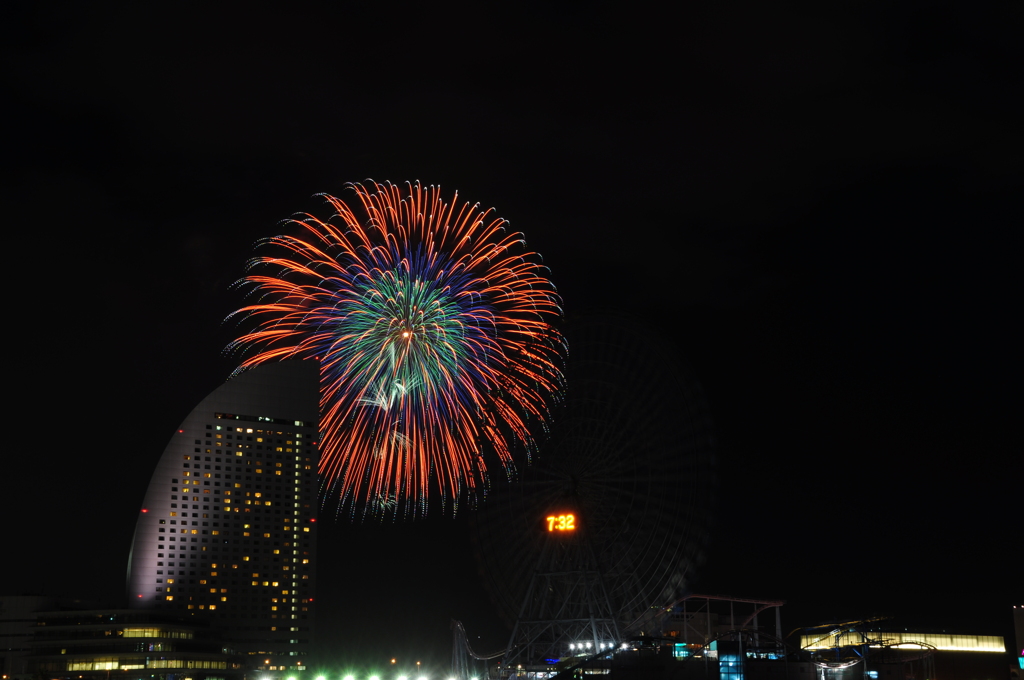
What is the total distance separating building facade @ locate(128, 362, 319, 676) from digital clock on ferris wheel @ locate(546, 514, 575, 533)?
6990 cm

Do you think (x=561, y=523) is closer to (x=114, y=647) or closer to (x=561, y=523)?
(x=561, y=523)

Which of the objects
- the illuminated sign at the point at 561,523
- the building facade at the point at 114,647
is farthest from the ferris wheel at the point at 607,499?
the building facade at the point at 114,647

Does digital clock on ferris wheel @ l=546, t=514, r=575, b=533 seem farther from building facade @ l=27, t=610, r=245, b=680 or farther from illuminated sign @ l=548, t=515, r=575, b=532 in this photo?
building facade @ l=27, t=610, r=245, b=680

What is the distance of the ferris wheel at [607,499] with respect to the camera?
7794cm

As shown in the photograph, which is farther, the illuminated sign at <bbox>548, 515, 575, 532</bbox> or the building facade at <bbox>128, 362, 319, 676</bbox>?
the building facade at <bbox>128, 362, 319, 676</bbox>

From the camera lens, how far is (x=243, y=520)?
146875 mm

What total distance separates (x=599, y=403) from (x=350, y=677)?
185ft

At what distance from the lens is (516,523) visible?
88.2 meters

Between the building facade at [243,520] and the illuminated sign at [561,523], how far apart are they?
6995 centimetres

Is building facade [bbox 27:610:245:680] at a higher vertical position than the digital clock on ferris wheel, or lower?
lower

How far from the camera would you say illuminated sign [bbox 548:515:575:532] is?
278 feet

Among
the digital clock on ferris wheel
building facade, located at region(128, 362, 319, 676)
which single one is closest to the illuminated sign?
the digital clock on ferris wheel

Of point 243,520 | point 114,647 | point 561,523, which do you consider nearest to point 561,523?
point 561,523

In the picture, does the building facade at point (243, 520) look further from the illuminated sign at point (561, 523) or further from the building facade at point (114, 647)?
the illuminated sign at point (561, 523)
